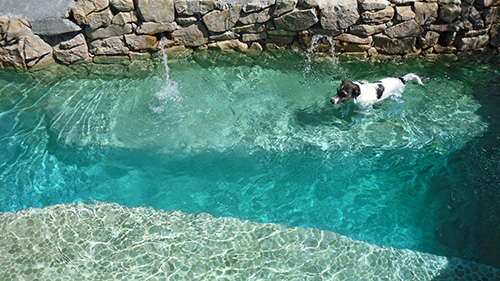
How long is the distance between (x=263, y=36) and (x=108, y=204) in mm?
4113

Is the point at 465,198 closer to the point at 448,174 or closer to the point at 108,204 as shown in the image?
the point at 448,174

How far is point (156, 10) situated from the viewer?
7.18m

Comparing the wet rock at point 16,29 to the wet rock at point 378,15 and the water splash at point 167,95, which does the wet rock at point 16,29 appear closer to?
the water splash at point 167,95

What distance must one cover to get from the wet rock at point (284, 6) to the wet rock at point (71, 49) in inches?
132

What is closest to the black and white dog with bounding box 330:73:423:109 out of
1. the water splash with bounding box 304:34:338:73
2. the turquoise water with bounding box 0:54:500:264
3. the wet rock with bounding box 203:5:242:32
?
the turquoise water with bounding box 0:54:500:264

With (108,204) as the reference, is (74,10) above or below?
above

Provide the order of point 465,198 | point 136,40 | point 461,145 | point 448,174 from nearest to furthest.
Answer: point 465,198, point 448,174, point 461,145, point 136,40

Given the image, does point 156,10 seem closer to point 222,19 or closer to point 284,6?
point 222,19

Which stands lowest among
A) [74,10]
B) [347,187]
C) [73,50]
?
[347,187]

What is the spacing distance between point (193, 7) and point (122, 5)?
116 cm

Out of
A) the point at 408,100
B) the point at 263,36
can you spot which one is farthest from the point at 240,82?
the point at 408,100

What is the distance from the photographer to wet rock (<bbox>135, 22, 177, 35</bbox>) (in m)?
7.30

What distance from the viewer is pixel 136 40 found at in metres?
7.42

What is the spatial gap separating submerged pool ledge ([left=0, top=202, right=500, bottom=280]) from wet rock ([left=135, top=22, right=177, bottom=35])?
371 centimetres
